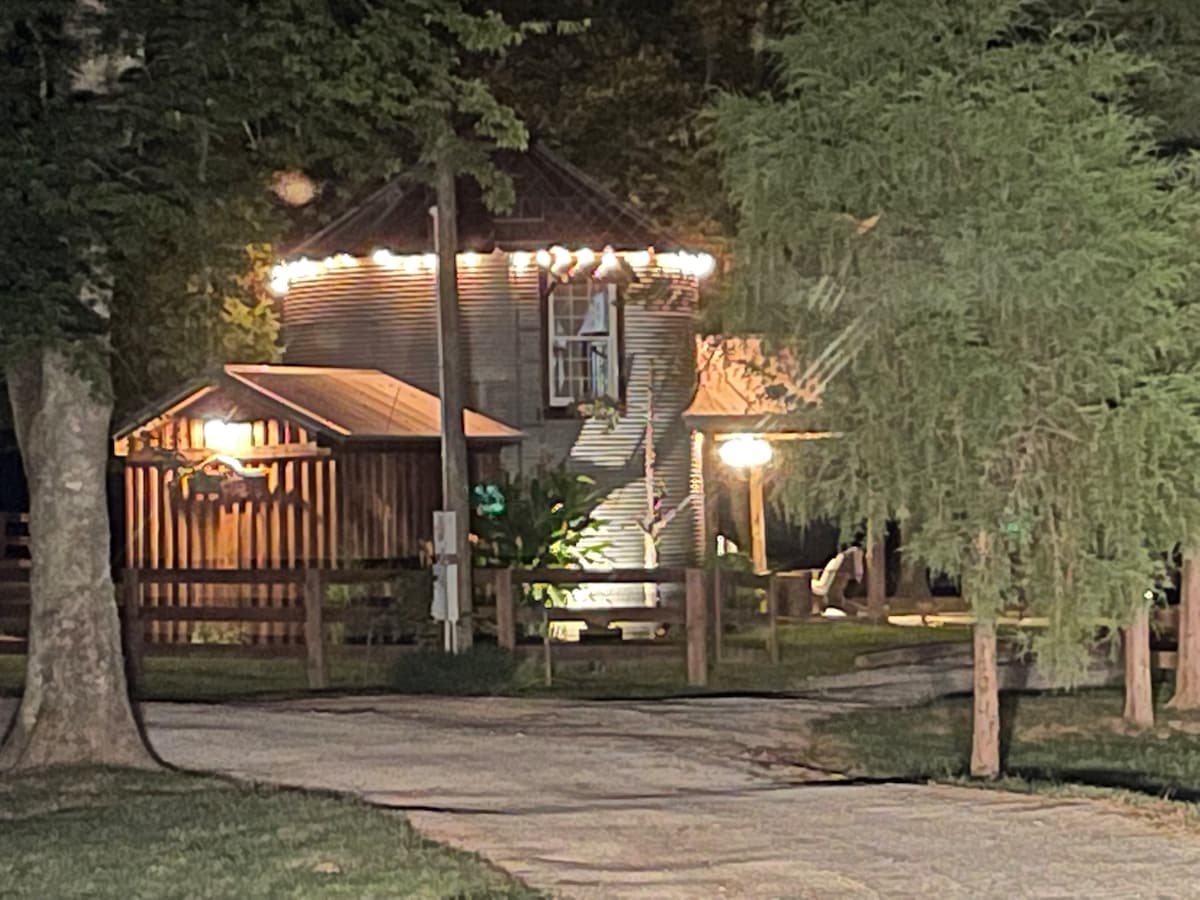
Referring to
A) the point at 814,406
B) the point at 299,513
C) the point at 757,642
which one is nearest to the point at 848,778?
the point at 814,406

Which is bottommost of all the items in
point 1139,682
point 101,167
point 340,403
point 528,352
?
point 1139,682

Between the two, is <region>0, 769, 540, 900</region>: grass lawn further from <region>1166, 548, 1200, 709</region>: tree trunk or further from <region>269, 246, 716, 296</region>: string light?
<region>269, 246, 716, 296</region>: string light

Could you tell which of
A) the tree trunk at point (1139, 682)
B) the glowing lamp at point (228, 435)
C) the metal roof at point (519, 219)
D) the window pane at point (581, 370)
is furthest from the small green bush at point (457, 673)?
the metal roof at point (519, 219)

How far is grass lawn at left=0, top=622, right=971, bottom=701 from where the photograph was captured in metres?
20.4

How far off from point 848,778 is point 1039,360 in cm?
308

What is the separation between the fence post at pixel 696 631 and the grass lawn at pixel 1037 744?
249 centimetres

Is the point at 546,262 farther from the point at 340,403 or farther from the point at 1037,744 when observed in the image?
the point at 1037,744

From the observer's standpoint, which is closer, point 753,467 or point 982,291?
point 982,291

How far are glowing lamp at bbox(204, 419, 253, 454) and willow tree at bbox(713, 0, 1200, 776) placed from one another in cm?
1337

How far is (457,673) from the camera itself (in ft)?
67.1

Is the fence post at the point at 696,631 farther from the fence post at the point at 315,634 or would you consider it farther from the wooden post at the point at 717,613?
the fence post at the point at 315,634

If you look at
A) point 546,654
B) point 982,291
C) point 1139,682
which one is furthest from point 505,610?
point 982,291

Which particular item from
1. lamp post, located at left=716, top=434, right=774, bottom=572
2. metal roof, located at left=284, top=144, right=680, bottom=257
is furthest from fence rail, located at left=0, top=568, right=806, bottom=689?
metal roof, located at left=284, top=144, right=680, bottom=257

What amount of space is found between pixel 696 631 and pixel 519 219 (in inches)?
358
